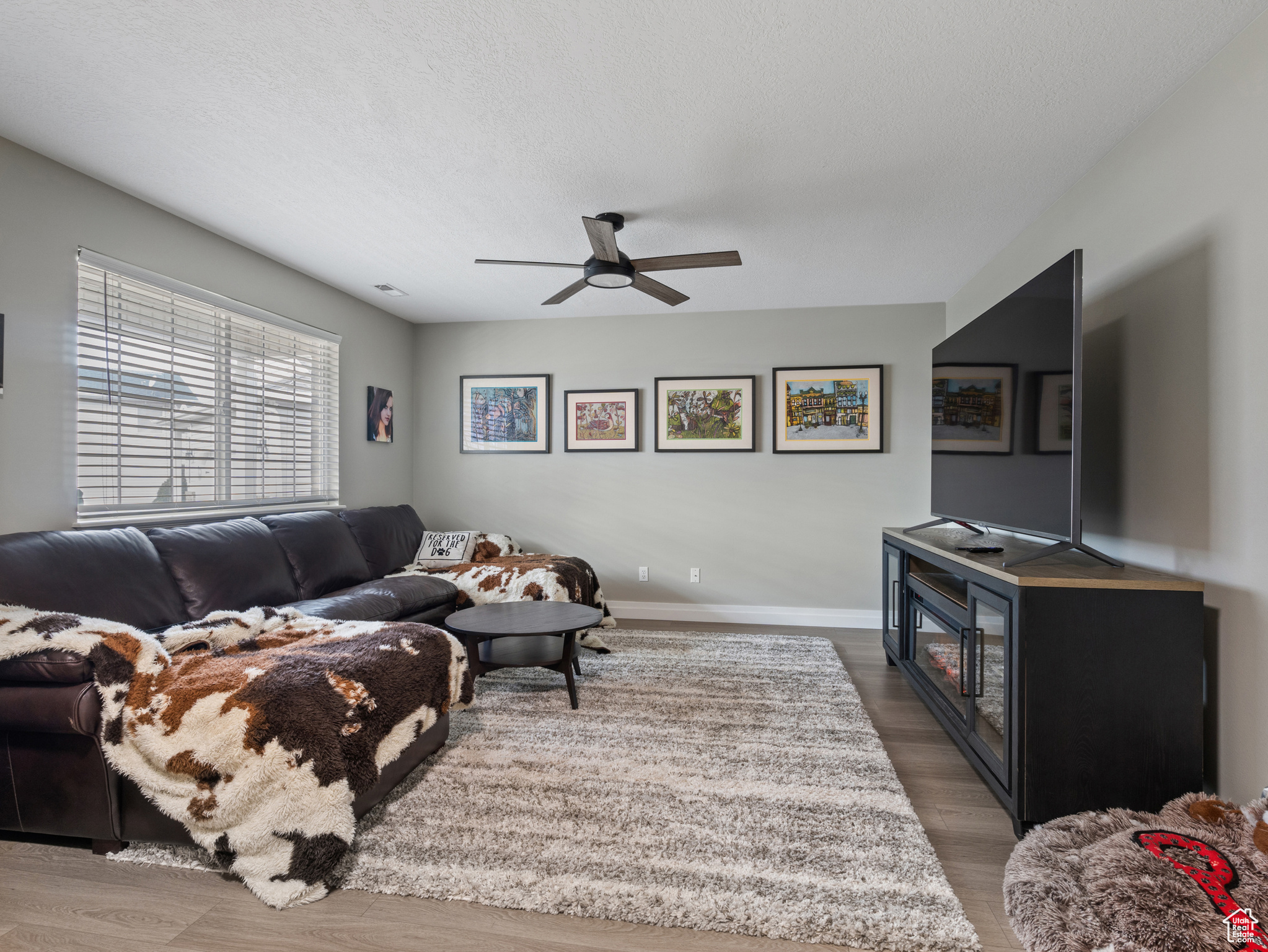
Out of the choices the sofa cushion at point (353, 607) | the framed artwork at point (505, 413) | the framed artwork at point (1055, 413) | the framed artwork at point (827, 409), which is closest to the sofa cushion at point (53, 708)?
the sofa cushion at point (353, 607)

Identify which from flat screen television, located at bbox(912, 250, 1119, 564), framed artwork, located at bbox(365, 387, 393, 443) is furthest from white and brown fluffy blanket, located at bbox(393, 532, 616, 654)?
flat screen television, located at bbox(912, 250, 1119, 564)

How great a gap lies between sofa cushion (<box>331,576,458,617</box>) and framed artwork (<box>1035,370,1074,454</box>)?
9.99ft

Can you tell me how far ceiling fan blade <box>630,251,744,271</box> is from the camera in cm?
284

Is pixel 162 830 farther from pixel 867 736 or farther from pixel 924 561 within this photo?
pixel 924 561

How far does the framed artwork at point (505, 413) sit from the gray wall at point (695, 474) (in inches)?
2.7

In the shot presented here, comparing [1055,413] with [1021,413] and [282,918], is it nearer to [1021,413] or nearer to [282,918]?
[1021,413]

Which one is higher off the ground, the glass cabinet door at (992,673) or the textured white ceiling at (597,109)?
the textured white ceiling at (597,109)

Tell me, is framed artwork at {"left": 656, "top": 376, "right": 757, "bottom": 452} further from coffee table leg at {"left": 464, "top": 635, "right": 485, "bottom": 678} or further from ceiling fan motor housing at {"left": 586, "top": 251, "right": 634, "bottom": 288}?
coffee table leg at {"left": 464, "top": 635, "right": 485, "bottom": 678}

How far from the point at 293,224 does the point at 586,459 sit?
255 cm

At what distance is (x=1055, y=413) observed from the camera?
213 cm

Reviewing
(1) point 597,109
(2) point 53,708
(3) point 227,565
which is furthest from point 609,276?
(2) point 53,708

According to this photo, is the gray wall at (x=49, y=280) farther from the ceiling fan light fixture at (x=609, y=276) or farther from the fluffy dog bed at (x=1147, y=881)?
the fluffy dog bed at (x=1147, y=881)

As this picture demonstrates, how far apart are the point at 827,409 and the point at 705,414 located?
2.94 ft

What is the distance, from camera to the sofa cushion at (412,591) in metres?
3.41
